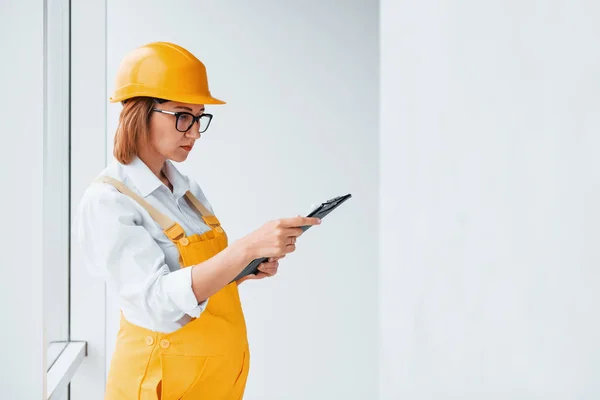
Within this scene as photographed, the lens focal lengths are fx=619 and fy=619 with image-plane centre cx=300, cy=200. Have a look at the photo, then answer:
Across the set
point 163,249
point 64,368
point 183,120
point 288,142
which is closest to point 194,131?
point 183,120

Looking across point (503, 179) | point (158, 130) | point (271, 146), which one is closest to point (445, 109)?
point (503, 179)

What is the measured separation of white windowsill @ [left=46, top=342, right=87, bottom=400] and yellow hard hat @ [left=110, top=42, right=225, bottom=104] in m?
0.99

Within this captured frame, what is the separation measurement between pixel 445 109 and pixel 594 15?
0.05 m

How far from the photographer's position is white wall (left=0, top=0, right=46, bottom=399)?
112 centimetres

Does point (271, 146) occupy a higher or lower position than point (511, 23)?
higher

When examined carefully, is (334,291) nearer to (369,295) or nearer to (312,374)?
(369,295)

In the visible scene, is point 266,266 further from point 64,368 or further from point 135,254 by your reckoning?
point 64,368

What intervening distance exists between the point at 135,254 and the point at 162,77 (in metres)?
0.36

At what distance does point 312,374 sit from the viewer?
7.27ft

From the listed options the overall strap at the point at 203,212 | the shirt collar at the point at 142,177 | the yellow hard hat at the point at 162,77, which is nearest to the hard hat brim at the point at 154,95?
the yellow hard hat at the point at 162,77

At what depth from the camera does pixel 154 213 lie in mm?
1149

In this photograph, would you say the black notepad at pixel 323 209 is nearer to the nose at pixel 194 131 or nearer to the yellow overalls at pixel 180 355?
the yellow overalls at pixel 180 355

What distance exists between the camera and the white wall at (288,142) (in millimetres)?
2174

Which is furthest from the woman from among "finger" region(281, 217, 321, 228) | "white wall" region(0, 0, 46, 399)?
"white wall" region(0, 0, 46, 399)
